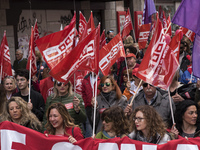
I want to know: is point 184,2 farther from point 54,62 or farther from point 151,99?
point 54,62

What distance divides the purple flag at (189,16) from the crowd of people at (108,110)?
0.95 m

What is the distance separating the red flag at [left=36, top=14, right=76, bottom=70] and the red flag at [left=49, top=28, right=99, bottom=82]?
1.11 meters

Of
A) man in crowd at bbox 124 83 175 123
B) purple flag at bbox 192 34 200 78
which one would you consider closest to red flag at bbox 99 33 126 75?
man in crowd at bbox 124 83 175 123

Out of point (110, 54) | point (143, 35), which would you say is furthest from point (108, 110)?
point (143, 35)

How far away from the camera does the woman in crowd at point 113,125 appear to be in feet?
18.9

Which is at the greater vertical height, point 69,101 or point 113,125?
point 69,101

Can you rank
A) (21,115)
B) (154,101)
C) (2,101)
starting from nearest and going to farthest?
(21,115) → (154,101) → (2,101)

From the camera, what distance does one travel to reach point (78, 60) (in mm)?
6172

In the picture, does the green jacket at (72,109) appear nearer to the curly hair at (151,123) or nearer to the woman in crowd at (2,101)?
the woman in crowd at (2,101)

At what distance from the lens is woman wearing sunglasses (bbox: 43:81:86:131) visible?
6.68 metres

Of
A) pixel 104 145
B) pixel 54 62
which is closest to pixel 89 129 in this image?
pixel 54 62

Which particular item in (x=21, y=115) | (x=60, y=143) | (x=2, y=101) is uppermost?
(x=2, y=101)

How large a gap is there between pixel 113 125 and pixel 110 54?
3.30 m

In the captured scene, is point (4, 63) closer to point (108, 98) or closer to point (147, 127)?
point (108, 98)
